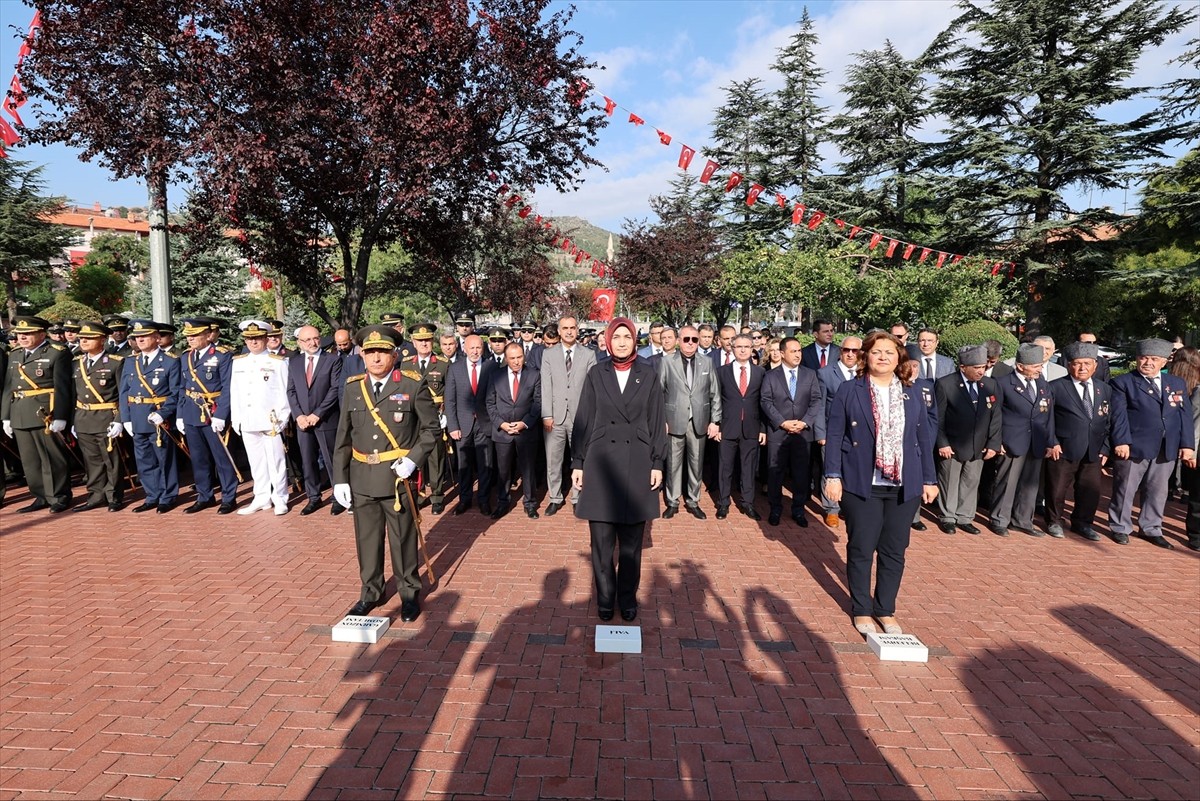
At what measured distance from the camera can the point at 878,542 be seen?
14.6 ft

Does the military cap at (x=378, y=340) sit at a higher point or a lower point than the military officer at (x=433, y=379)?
higher

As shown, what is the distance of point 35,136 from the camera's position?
8.16 m

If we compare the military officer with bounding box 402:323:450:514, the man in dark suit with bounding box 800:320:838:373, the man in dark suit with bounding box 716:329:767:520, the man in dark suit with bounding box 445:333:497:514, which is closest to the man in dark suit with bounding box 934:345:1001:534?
the man in dark suit with bounding box 800:320:838:373

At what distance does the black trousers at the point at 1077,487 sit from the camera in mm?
6727

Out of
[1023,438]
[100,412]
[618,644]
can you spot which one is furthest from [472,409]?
[1023,438]

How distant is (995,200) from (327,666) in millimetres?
24164

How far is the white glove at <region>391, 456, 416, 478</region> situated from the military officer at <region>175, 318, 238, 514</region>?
3.88 m

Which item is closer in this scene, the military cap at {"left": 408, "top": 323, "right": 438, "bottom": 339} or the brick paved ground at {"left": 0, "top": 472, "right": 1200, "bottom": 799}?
the brick paved ground at {"left": 0, "top": 472, "right": 1200, "bottom": 799}

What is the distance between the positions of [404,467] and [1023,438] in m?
6.56

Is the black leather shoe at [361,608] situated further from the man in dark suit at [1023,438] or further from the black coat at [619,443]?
the man in dark suit at [1023,438]

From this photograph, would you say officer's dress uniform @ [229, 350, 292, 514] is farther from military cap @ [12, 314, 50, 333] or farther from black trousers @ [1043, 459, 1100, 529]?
black trousers @ [1043, 459, 1100, 529]

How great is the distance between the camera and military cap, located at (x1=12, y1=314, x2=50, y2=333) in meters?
6.97

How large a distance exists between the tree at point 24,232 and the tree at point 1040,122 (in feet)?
138

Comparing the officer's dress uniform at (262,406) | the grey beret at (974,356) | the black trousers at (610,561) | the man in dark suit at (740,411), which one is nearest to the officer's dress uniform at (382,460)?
the black trousers at (610,561)
